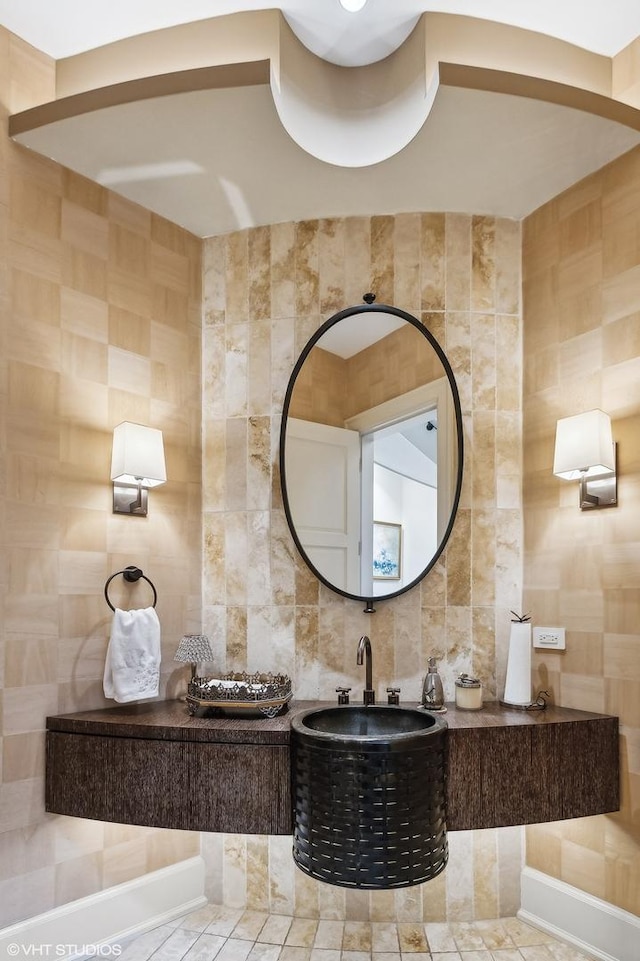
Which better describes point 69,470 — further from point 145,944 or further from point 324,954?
point 324,954

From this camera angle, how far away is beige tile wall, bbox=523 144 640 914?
2221 mm

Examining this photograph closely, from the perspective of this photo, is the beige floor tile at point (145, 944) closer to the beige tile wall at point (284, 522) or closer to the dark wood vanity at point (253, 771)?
the beige tile wall at point (284, 522)

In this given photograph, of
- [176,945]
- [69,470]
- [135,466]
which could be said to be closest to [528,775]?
[176,945]

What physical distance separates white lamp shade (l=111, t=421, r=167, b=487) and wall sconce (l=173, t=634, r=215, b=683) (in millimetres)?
588

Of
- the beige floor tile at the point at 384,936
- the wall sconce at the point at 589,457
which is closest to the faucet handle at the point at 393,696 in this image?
the beige floor tile at the point at 384,936

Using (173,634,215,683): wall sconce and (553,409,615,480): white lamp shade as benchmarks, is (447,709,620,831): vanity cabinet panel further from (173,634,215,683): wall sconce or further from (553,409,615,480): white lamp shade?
(173,634,215,683): wall sconce

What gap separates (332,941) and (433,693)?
3.05ft

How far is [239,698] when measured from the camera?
89.4 inches

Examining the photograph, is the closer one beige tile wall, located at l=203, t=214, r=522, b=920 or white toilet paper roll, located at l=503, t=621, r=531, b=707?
white toilet paper roll, located at l=503, t=621, r=531, b=707

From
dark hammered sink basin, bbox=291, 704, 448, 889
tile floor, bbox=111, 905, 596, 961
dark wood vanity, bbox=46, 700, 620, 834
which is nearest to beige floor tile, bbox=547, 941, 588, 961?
tile floor, bbox=111, 905, 596, 961

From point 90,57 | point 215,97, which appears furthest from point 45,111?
point 215,97

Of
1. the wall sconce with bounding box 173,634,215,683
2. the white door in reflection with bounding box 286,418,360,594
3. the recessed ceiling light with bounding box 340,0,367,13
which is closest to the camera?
the recessed ceiling light with bounding box 340,0,367,13

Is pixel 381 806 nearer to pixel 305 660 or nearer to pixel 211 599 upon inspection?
pixel 305 660

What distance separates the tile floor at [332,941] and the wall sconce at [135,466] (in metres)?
1.47
